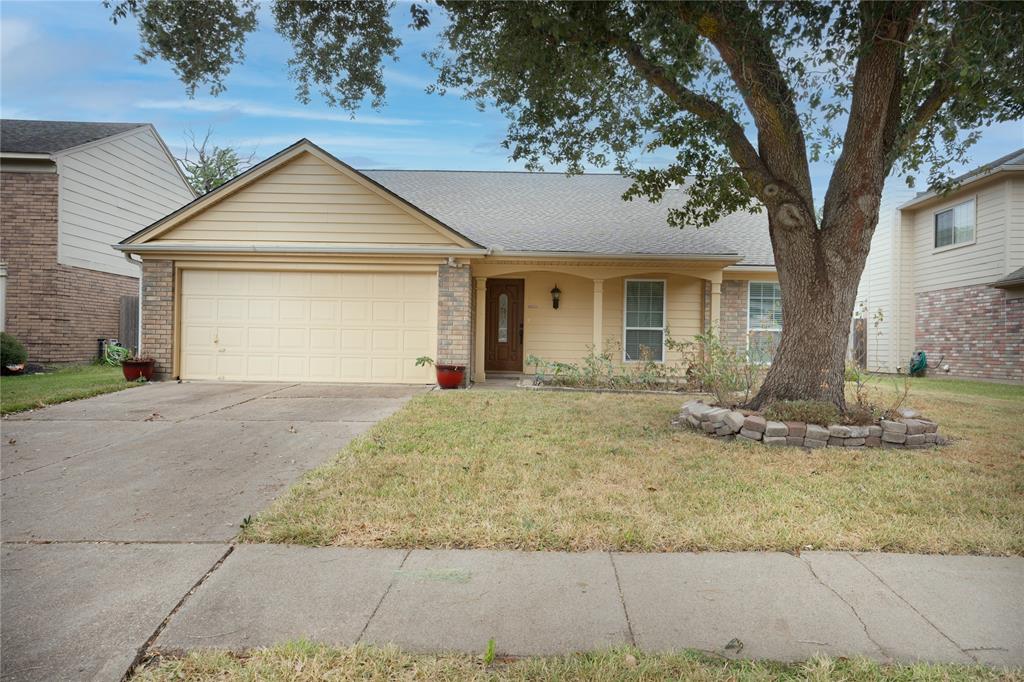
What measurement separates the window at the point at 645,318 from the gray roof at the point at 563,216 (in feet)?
3.62

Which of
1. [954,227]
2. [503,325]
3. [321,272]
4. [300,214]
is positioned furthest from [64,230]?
[954,227]

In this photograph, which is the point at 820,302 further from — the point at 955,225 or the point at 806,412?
the point at 955,225

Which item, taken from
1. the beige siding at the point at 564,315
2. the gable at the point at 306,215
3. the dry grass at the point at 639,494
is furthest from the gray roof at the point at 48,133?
the dry grass at the point at 639,494

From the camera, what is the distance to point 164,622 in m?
2.47

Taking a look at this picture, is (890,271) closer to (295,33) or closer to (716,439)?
(716,439)

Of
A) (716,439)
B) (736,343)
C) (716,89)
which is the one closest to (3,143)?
(716,89)

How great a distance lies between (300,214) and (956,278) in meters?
16.8

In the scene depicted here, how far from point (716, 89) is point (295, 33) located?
19.7 ft

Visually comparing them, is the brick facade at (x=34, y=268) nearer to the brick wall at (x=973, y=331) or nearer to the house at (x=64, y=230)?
the house at (x=64, y=230)

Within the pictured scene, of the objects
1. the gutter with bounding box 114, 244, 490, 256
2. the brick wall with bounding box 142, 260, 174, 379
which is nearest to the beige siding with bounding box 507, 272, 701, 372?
the gutter with bounding box 114, 244, 490, 256

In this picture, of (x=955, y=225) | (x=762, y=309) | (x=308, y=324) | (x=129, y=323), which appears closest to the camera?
(x=308, y=324)

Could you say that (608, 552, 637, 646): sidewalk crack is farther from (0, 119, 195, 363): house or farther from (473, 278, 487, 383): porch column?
(0, 119, 195, 363): house

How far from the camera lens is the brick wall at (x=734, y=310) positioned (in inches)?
518

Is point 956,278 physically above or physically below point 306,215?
below
